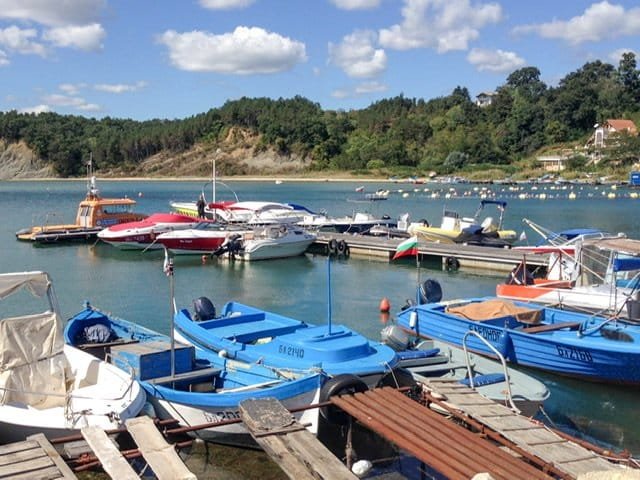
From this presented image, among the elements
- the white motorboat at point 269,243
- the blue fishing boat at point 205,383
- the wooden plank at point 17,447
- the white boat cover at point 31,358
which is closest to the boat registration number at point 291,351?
the blue fishing boat at point 205,383

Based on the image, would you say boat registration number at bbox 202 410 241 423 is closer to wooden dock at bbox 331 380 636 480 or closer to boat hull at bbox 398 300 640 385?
wooden dock at bbox 331 380 636 480

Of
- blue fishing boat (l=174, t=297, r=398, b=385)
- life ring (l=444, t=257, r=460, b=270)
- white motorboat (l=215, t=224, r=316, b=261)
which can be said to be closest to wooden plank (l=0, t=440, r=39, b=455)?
blue fishing boat (l=174, t=297, r=398, b=385)

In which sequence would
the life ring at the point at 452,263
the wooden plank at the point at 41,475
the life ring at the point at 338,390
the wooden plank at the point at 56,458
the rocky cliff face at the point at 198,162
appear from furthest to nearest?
the rocky cliff face at the point at 198,162 < the life ring at the point at 452,263 < the life ring at the point at 338,390 < the wooden plank at the point at 56,458 < the wooden plank at the point at 41,475

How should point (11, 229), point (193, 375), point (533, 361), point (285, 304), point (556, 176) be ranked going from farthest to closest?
point (556, 176), point (11, 229), point (285, 304), point (533, 361), point (193, 375)

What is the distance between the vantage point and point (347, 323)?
23.3 m

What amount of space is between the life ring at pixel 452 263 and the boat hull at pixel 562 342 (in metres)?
15.8

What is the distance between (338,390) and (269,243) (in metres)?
26.9

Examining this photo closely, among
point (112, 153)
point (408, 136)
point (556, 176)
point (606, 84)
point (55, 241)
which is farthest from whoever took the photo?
point (112, 153)

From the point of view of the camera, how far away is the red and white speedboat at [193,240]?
1491 inches

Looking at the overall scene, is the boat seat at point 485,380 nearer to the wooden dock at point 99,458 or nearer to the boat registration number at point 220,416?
the boat registration number at point 220,416

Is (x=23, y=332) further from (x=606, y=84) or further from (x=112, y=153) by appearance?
(x=112, y=153)

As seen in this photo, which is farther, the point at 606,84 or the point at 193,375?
the point at 606,84

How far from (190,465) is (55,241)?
36.2 m

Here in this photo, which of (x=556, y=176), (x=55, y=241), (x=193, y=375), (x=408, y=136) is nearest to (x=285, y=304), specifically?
(x=193, y=375)
